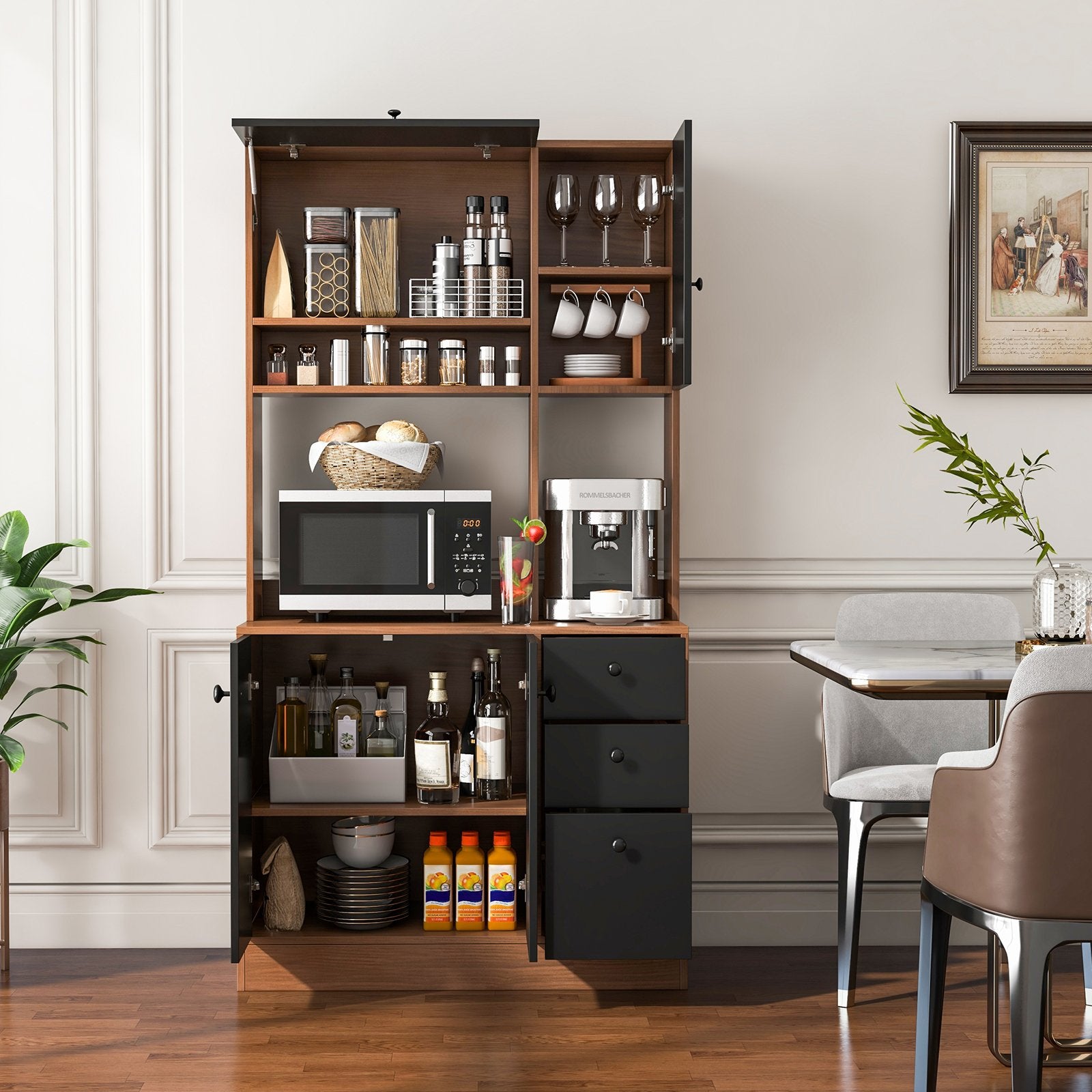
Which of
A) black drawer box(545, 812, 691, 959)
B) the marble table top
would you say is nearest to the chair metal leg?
the marble table top

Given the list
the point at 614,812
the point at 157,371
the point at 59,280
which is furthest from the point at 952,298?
the point at 59,280

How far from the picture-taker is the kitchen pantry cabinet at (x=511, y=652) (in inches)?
100

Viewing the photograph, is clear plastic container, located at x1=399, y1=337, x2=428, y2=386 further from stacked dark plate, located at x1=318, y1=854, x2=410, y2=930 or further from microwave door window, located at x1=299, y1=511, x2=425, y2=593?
stacked dark plate, located at x1=318, y1=854, x2=410, y2=930

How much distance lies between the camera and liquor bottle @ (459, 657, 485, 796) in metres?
2.73

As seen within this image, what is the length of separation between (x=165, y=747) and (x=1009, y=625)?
220 centimetres

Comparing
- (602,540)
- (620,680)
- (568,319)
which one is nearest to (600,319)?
(568,319)

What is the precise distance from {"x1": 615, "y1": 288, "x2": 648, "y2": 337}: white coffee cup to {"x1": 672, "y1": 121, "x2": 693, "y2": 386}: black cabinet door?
0.08m

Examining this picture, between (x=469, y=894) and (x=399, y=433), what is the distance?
1142mm

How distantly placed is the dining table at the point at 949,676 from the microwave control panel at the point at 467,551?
76 cm

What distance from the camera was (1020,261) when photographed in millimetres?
Result: 3018

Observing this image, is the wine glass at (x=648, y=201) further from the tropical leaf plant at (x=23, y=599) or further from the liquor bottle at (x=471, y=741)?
the tropical leaf plant at (x=23, y=599)

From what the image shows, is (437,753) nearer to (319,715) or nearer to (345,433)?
(319,715)

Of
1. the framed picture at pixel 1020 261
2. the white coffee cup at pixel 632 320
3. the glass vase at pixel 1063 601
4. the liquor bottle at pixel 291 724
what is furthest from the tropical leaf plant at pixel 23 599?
the framed picture at pixel 1020 261

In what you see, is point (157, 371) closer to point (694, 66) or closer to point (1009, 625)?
point (694, 66)
